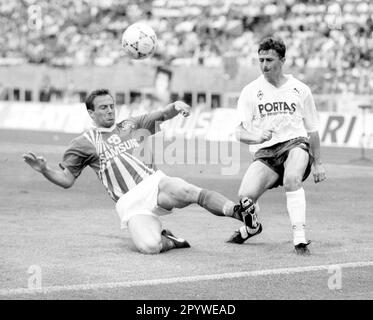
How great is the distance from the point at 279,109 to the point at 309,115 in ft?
1.07

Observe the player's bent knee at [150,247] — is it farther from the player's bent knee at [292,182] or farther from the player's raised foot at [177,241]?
the player's bent knee at [292,182]

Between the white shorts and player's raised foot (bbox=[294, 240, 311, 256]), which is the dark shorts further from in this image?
the white shorts

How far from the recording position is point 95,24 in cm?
4316

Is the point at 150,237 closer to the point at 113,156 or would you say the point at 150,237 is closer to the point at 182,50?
the point at 113,156

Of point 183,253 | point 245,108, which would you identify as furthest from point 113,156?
point 245,108

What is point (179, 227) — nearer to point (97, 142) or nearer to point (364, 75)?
point (97, 142)

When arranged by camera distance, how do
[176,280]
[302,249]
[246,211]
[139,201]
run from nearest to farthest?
[176,280] → [246,211] → [302,249] → [139,201]

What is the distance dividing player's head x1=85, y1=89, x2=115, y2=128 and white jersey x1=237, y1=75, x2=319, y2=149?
137 cm

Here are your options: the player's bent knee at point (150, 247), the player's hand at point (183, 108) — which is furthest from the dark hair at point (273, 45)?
the player's bent knee at point (150, 247)

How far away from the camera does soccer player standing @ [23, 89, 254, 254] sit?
9.31 meters

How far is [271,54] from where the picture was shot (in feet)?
30.7

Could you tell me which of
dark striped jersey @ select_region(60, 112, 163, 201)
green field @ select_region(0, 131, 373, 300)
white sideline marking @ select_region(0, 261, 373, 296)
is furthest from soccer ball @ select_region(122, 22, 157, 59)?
white sideline marking @ select_region(0, 261, 373, 296)
